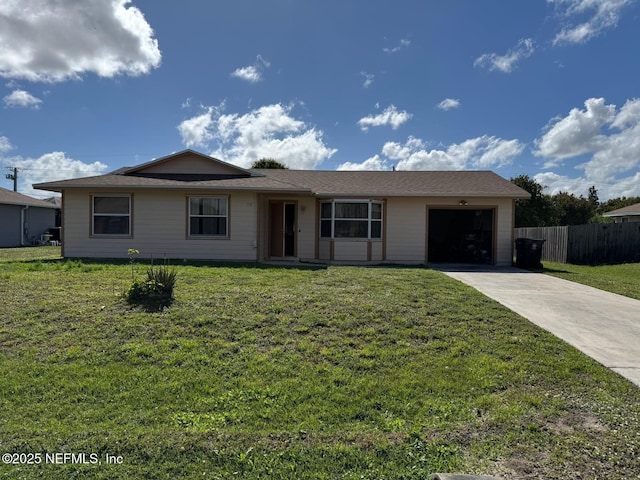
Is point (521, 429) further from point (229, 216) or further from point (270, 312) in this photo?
point (229, 216)

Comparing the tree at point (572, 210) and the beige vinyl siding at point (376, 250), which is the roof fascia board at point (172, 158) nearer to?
the beige vinyl siding at point (376, 250)

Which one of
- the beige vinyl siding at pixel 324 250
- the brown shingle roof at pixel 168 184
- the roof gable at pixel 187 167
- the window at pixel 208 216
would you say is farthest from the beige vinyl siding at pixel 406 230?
the window at pixel 208 216

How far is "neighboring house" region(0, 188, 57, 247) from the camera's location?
870 inches

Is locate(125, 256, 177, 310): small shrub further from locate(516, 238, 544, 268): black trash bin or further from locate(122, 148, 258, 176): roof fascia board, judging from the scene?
locate(516, 238, 544, 268): black trash bin

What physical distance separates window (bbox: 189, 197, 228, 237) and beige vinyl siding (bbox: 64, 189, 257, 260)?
0.60ft

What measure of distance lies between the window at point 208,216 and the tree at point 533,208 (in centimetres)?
2608

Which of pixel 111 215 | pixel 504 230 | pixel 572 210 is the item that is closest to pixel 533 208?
pixel 572 210

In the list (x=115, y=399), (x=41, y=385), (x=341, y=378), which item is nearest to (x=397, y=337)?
(x=341, y=378)

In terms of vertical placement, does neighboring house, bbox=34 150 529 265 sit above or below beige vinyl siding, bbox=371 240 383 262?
above

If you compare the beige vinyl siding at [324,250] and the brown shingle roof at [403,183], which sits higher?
the brown shingle roof at [403,183]

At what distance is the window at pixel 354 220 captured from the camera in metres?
14.1

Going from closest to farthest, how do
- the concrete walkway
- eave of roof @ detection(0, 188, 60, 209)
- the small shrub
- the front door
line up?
1. the concrete walkway
2. the small shrub
3. the front door
4. eave of roof @ detection(0, 188, 60, 209)

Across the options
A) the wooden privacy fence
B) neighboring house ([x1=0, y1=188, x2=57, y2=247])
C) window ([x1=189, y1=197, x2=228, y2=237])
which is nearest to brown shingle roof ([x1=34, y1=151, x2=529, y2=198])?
window ([x1=189, y1=197, x2=228, y2=237])

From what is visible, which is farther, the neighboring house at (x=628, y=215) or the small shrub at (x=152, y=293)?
the neighboring house at (x=628, y=215)
